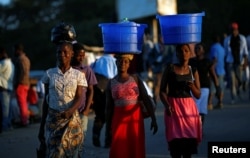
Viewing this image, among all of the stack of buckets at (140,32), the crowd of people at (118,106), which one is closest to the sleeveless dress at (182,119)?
the crowd of people at (118,106)

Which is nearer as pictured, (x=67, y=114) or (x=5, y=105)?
(x=67, y=114)

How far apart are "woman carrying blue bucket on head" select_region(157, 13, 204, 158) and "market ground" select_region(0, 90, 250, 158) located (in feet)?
5.66

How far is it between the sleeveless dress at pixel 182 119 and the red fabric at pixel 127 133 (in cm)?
46

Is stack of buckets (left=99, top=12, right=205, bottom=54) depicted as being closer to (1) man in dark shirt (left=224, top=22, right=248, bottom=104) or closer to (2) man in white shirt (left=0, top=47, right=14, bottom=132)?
(2) man in white shirt (left=0, top=47, right=14, bottom=132)

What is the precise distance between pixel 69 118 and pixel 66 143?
260 millimetres

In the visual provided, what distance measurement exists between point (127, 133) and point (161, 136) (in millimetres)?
4509

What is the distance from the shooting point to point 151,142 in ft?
36.1

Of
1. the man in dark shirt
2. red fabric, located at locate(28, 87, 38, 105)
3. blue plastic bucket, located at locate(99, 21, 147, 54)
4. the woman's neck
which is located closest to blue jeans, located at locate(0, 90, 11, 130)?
red fabric, located at locate(28, 87, 38, 105)

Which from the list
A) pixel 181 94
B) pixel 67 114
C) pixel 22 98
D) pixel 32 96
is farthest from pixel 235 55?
pixel 67 114

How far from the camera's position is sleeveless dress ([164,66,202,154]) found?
7609 mm

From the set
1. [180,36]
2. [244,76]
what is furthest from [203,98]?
[244,76]

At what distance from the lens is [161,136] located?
1177cm

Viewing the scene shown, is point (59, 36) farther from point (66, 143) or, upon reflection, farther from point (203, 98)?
point (203, 98)

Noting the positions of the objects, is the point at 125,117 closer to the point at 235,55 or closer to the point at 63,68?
the point at 63,68
